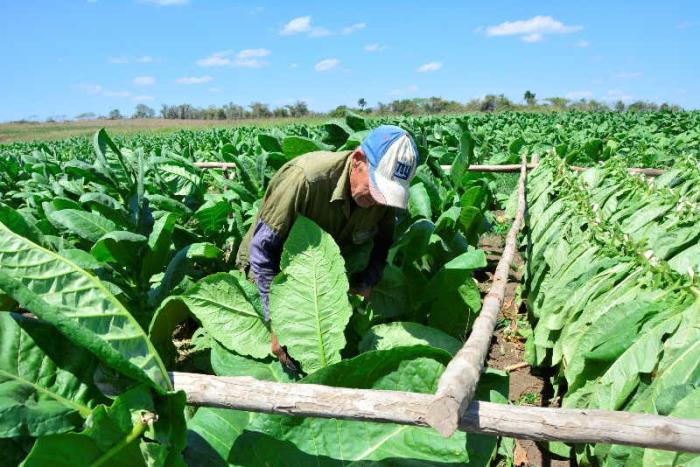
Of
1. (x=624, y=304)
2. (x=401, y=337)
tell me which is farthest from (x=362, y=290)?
(x=624, y=304)

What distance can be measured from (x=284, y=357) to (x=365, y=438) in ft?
2.63

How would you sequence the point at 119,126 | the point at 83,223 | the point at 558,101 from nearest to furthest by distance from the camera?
the point at 83,223
the point at 558,101
the point at 119,126

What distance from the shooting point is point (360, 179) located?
7.97 ft

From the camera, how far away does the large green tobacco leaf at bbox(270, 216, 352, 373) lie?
7.00 feet

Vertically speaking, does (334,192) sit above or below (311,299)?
above

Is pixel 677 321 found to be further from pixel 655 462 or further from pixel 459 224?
pixel 459 224

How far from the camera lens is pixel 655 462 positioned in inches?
65.9

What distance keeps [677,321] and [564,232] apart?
194cm

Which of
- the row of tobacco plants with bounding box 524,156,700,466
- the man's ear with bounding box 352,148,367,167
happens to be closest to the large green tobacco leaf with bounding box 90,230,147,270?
the man's ear with bounding box 352,148,367,167

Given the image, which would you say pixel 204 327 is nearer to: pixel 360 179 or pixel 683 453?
pixel 360 179

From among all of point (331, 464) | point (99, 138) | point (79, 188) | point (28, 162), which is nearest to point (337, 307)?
point (331, 464)

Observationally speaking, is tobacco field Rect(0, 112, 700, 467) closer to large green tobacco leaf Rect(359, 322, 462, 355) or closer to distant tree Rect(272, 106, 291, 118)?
large green tobacco leaf Rect(359, 322, 462, 355)

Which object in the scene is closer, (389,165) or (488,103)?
(389,165)

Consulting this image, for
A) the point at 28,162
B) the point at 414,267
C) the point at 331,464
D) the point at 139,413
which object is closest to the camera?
the point at 139,413
